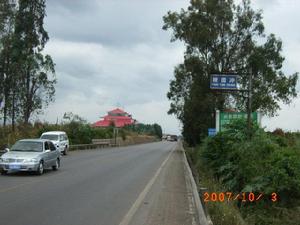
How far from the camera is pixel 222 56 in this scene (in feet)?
161

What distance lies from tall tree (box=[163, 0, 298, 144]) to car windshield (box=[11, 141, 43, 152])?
25024 mm

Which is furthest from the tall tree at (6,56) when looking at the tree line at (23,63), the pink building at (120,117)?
the pink building at (120,117)

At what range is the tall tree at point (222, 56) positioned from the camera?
47.6m

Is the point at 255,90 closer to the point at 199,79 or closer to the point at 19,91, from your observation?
the point at 199,79

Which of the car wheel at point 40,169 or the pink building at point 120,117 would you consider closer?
the car wheel at point 40,169

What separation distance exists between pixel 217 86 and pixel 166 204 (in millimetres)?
14633

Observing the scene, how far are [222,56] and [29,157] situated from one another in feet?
99.2

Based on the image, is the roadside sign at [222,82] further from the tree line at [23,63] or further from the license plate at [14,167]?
the tree line at [23,63]

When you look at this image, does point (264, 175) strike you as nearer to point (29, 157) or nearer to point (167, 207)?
point (167, 207)

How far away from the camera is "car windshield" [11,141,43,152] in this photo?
23.5m

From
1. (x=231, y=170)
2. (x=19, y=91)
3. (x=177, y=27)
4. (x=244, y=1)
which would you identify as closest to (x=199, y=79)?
(x=177, y=27)

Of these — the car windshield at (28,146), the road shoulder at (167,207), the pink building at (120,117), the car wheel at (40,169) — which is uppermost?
the pink building at (120,117)

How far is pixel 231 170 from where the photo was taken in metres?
17.9
